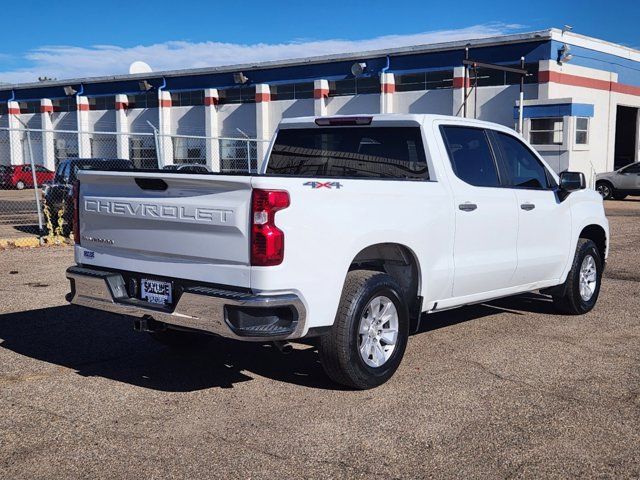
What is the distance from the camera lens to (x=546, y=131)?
106 feet

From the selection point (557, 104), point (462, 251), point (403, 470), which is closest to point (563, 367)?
point (462, 251)

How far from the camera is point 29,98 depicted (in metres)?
55.2

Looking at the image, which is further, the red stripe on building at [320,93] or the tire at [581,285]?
the red stripe on building at [320,93]

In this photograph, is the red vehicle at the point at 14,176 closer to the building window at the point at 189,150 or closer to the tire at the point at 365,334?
the building window at the point at 189,150

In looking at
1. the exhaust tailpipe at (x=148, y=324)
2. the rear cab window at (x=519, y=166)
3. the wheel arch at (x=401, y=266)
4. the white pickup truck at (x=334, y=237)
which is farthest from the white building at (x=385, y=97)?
the exhaust tailpipe at (x=148, y=324)

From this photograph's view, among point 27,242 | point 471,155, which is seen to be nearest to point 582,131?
point 27,242

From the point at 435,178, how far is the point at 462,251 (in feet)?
2.24

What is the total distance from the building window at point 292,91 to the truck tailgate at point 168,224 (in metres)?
36.7

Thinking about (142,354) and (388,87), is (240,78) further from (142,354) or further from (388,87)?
(142,354)

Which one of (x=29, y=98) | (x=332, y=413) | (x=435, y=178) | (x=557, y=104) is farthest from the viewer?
(x=29, y=98)

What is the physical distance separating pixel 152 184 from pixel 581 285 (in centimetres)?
504

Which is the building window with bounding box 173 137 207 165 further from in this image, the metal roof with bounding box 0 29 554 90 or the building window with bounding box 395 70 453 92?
the building window with bounding box 395 70 453 92

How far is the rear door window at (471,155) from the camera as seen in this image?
650cm

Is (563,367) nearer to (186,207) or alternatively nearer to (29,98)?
(186,207)
